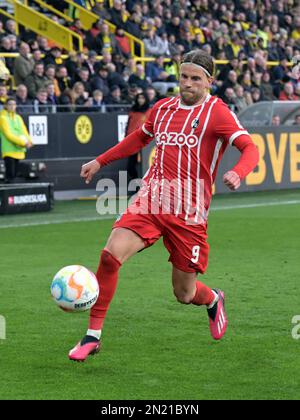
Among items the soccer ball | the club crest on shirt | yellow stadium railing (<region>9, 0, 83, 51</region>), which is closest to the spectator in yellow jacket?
yellow stadium railing (<region>9, 0, 83, 51</region>)

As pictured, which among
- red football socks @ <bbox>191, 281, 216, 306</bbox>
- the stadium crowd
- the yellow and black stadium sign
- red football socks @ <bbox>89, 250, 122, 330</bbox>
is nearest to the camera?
red football socks @ <bbox>89, 250, 122, 330</bbox>

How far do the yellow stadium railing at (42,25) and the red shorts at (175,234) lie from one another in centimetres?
1909

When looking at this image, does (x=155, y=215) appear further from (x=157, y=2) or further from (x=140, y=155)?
(x=157, y=2)

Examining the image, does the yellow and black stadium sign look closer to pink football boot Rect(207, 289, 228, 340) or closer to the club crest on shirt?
pink football boot Rect(207, 289, 228, 340)

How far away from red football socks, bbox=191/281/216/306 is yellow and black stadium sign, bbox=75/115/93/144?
46.0 feet

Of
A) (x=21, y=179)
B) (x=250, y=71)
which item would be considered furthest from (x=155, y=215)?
(x=250, y=71)

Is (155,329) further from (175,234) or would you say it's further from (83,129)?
(83,129)

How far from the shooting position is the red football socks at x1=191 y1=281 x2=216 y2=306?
807cm

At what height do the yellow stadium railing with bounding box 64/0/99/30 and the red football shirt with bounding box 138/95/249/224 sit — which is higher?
the yellow stadium railing with bounding box 64/0/99/30

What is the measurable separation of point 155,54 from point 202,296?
20291 mm
